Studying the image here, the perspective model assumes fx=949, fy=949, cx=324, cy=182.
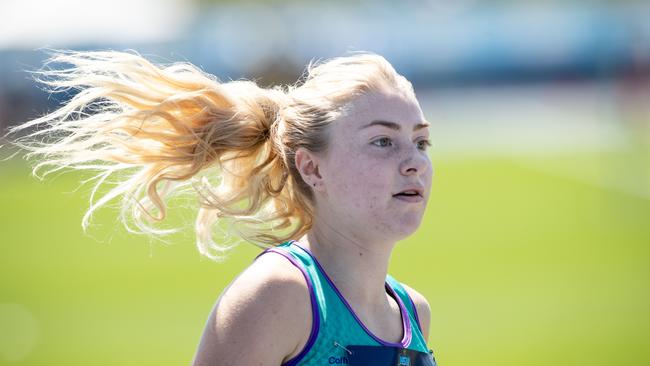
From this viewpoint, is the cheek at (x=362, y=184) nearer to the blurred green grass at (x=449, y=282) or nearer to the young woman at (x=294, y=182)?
the young woman at (x=294, y=182)

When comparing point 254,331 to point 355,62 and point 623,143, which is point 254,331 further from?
point 623,143

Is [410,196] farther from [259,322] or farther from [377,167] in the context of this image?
[259,322]

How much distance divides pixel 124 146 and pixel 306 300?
1038 millimetres

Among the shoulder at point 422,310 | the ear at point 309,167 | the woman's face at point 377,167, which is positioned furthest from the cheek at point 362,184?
the shoulder at point 422,310

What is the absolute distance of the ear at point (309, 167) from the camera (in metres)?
3.16

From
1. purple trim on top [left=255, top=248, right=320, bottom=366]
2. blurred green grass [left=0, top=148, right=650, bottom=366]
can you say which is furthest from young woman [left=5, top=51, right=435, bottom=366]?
blurred green grass [left=0, top=148, right=650, bottom=366]

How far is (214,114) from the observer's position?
340cm

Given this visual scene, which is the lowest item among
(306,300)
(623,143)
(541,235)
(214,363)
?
(214,363)

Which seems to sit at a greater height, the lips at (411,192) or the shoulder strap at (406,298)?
the lips at (411,192)

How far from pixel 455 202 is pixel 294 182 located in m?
12.3

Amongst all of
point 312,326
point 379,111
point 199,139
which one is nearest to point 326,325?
point 312,326

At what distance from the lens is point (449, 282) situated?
960 centimetres

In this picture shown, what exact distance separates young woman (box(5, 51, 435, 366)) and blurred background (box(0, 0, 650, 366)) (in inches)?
26.3

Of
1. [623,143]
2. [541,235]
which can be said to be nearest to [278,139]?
[541,235]
